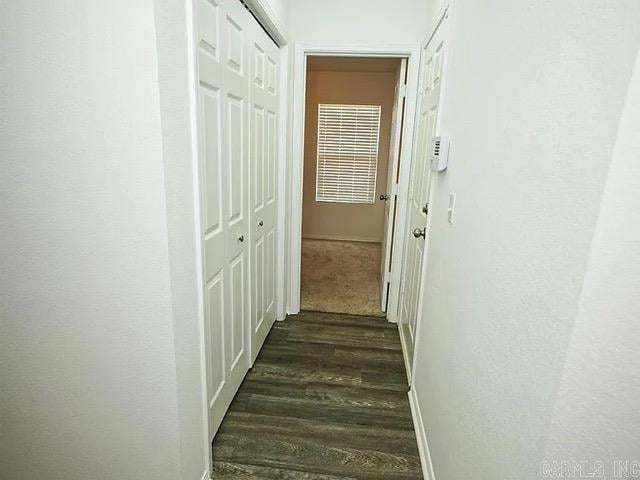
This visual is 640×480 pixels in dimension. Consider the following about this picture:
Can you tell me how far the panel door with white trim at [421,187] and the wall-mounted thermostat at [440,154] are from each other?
0.20 m

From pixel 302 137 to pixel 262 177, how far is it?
60 cm

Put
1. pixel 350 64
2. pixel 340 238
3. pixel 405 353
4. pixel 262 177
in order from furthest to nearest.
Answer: pixel 340 238
pixel 350 64
pixel 405 353
pixel 262 177

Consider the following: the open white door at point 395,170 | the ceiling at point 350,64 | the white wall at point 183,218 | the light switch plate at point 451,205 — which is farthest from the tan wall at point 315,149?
the white wall at point 183,218

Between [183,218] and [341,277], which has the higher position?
[183,218]

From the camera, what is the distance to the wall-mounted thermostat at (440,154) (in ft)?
4.98

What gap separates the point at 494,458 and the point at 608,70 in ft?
2.87

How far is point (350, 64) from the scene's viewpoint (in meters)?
4.12

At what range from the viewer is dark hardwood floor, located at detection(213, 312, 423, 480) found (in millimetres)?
1526

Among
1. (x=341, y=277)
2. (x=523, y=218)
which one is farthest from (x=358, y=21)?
(x=341, y=277)

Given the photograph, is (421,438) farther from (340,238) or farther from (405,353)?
(340,238)

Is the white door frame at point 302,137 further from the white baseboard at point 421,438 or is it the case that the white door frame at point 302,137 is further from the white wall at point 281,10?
the white baseboard at point 421,438

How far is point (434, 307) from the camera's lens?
1579 mm

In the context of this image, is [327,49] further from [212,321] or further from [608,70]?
[608,70]

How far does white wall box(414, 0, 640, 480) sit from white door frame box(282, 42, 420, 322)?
1.03 metres
